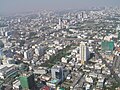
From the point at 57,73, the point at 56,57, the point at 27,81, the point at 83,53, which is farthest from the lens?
the point at 56,57

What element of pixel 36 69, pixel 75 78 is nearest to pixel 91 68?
pixel 75 78

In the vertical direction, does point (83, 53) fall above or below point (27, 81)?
above

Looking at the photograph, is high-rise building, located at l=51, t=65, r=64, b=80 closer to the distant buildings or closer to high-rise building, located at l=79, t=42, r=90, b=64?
high-rise building, located at l=79, t=42, r=90, b=64

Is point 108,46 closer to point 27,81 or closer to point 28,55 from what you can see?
point 28,55

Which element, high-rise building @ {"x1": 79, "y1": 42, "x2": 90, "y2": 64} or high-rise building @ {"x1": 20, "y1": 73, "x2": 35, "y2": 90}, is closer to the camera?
high-rise building @ {"x1": 20, "y1": 73, "x2": 35, "y2": 90}

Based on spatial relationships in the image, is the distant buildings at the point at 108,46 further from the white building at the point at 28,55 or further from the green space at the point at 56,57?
the white building at the point at 28,55

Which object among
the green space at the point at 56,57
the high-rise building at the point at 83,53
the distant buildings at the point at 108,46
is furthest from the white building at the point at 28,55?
the distant buildings at the point at 108,46

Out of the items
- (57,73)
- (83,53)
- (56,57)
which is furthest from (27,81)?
(56,57)

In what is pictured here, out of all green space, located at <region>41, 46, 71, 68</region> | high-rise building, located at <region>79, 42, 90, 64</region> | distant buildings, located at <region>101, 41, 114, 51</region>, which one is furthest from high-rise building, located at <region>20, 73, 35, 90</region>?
distant buildings, located at <region>101, 41, 114, 51</region>

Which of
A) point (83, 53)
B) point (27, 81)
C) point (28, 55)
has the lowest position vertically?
point (28, 55)

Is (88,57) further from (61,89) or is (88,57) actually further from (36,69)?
(61,89)
